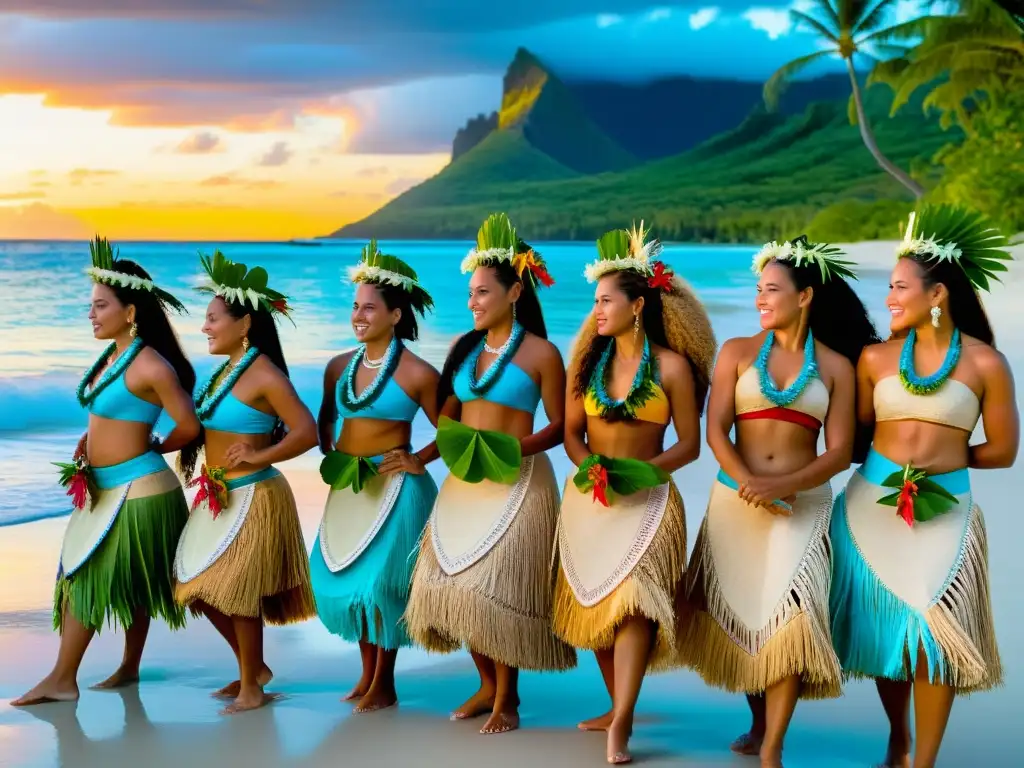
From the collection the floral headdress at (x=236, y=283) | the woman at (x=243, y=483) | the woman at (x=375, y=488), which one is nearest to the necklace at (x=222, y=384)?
the woman at (x=243, y=483)

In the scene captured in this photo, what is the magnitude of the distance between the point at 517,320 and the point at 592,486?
69cm

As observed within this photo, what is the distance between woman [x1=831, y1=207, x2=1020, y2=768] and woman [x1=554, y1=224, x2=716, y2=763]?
19.7 inches

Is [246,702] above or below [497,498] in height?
below

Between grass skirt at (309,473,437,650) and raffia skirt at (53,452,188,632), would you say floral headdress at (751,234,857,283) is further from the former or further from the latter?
raffia skirt at (53,452,188,632)

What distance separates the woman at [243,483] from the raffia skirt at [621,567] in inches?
37.7

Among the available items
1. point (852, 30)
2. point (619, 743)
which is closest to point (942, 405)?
point (619, 743)

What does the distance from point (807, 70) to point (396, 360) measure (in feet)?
150

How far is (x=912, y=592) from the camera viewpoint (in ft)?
13.1

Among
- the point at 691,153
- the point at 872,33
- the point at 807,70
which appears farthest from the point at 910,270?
the point at 807,70

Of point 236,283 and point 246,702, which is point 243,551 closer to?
point 246,702

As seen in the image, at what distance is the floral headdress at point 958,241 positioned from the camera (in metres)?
4.11

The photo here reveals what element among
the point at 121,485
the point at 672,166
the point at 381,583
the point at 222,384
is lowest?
the point at 381,583

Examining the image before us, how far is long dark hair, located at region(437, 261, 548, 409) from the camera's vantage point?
4.71 m

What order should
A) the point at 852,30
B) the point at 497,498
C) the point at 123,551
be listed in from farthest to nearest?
1. the point at 852,30
2. the point at 123,551
3. the point at 497,498
